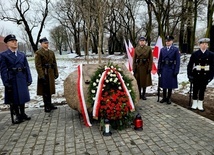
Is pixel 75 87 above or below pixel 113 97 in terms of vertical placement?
above

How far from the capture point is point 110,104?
4.34 meters

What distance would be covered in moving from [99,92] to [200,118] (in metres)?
2.40

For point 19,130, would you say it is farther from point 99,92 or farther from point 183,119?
point 183,119

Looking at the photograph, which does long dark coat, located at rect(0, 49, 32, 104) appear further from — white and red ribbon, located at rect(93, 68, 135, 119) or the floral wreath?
white and red ribbon, located at rect(93, 68, 135, 119)

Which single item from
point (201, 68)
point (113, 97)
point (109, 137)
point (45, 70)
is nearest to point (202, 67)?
point (201, 68)

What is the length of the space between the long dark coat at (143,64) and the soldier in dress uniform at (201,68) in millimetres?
1277

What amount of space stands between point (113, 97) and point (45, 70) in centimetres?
212

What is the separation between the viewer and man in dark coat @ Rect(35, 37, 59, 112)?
5.41 m

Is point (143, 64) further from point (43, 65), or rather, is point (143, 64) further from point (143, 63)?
point (43, 65)

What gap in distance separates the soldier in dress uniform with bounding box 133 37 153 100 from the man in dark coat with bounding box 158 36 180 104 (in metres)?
0.44

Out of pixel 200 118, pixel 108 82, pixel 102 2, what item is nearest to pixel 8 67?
pixel 108 82

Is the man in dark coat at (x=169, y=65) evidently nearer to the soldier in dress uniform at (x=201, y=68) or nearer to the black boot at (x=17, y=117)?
the soldier in dress uniform at (x=201, y=68)

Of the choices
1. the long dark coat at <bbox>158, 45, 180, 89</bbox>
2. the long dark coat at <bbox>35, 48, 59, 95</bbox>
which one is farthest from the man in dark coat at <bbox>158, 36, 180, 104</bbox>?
the long dark coat at <bbox>35, 48, 59, 95</bbox>

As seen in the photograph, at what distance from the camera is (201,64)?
5.48 meters
